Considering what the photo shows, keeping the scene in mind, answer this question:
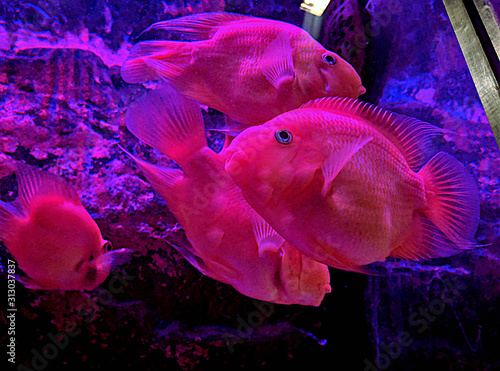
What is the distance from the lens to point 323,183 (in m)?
0.43

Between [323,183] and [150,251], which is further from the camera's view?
[150,251]

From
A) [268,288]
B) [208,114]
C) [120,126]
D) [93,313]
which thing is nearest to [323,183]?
[268,288]

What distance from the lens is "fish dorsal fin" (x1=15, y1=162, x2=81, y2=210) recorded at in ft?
2.62

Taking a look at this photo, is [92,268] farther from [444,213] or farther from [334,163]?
[444,213]

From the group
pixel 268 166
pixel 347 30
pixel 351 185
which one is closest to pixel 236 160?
pixel 268 166

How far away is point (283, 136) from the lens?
43cm

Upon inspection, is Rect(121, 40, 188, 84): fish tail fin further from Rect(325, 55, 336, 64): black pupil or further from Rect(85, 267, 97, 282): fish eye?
Rect(85, 267, 97, 282): fish eye

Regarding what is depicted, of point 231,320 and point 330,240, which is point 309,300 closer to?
point 330,240

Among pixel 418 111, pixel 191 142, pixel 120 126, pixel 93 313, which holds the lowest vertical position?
pixel 93 313

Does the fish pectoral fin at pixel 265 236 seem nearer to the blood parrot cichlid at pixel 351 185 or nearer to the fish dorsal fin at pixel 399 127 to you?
the blood parrot cichlid at pixel 351 185

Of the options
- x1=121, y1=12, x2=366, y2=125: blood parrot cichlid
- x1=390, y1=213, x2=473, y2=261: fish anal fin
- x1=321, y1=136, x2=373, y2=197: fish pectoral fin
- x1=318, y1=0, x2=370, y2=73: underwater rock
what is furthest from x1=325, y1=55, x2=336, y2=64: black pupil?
x1=318, y1=0, x2=370, y2=73: underwater rock

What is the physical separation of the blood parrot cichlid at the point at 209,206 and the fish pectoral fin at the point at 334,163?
24 cm

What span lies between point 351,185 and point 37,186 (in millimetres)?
856

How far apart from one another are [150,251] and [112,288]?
17 cm
